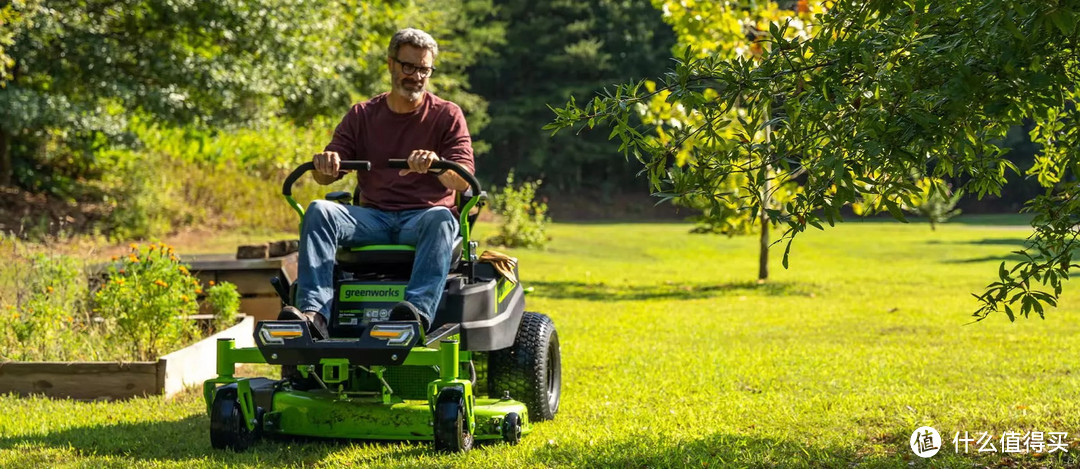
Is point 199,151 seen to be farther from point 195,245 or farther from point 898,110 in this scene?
point 898,110

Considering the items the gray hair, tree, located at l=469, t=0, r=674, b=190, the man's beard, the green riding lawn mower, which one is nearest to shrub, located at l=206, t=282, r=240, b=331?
the green riding lawn mower

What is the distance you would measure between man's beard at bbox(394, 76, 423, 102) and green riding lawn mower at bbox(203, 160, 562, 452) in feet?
1.44

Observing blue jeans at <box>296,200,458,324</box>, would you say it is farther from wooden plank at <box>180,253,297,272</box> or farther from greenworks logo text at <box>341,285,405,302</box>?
wooden plank at <box>180,253,297,272</box>

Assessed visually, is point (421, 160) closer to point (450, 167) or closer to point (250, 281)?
point (450, 167)

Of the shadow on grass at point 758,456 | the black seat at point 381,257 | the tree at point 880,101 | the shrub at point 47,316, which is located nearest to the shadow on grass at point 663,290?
the shrub at point 47,316

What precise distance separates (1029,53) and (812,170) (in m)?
0.71

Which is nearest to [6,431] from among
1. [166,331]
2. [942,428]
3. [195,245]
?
[166,331]

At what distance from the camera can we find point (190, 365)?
21.2 ft

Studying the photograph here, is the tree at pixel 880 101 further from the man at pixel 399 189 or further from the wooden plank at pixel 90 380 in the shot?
the wooden plank at pixel 90 380

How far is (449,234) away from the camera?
16.0ft

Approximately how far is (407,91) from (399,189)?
0.44 metres

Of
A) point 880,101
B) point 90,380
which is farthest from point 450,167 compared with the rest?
point 90,380

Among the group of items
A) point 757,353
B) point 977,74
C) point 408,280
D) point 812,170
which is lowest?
point 757,353

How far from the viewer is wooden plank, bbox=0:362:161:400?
20.0 feet
